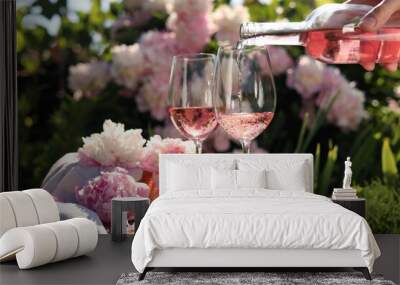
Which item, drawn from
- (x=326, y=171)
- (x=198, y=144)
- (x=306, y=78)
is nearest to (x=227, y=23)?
(x=306, y=78)

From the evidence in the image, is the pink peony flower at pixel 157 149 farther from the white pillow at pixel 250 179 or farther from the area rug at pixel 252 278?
the area rug at pixel 252 278

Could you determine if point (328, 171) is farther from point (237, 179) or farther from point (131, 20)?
point (131, 20)

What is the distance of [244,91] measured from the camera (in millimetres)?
4480

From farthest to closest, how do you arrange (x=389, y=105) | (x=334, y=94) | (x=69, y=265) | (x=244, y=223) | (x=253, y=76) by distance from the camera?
(x=389, y=105) < (x=334, y=94) < (x=253, y=76) < (x=69, y=265) < (x=244, y=223)

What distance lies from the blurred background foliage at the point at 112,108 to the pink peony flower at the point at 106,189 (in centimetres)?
66

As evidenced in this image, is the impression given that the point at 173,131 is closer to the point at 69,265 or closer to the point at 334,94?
the point at 334,94

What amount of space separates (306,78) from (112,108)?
126 cm

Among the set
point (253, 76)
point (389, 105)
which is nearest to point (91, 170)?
point (253, 76)

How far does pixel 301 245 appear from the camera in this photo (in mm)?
3672

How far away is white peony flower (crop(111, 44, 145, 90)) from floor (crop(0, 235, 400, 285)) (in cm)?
111

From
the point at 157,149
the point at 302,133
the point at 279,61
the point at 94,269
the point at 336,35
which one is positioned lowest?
the point at 94,269

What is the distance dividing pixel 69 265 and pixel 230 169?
106 centimetres

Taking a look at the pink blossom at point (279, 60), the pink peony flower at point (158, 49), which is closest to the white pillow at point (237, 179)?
the pink blossom at point (279, 60)

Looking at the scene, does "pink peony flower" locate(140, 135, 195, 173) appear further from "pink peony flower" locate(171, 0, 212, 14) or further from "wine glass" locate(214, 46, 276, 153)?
"pink peony flower" locate(171, 0, 212, 14)
